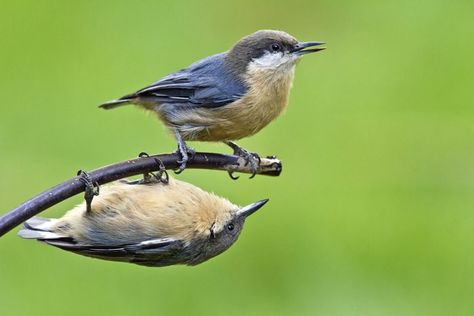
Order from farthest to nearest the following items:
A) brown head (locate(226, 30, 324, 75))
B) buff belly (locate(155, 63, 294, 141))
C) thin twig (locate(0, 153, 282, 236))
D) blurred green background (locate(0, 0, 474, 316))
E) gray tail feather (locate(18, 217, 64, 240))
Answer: blurred green background (locate(0, 0, 474, 316)) < brown head (locate(226, 30, 324, 75)) < buff belly (locate(155, 63, 294, 141)) < gray tail feather (locate(18, 217, 64, 240)) < thin twig (locate(0, 153, 282, 236))

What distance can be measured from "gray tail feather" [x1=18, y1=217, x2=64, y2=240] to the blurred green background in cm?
197

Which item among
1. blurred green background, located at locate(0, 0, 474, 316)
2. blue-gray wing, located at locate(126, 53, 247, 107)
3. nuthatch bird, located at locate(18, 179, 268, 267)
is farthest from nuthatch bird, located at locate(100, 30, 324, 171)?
→ blurred green background, located at locate(0, 0, 474, 316)

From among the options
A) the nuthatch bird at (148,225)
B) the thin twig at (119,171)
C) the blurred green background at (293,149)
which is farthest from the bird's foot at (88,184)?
the blurred green background at (293,149)

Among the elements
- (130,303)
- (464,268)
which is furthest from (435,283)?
(130,303)

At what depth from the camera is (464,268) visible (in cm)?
631

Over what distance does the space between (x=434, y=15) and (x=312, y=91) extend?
1.52 meters

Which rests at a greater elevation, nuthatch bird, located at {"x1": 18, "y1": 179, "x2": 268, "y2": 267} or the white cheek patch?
the white cheek patch

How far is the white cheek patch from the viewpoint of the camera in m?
4.60

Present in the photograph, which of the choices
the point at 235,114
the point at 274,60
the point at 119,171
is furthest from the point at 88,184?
the point at 274,60

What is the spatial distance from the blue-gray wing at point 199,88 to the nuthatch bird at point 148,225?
1.99ft

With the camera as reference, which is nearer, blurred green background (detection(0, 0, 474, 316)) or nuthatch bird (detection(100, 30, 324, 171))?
nuthatch bird (detection(100, 30, 324, 171))

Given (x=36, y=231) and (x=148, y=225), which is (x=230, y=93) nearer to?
(x=148, y=225)

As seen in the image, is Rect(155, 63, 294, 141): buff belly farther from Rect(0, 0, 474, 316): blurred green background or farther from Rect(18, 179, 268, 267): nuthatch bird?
Rect(0, 0, 474, 316): blurred green background

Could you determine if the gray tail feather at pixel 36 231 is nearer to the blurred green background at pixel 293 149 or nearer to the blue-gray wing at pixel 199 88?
the blue-gray wing at pixel 199 88
